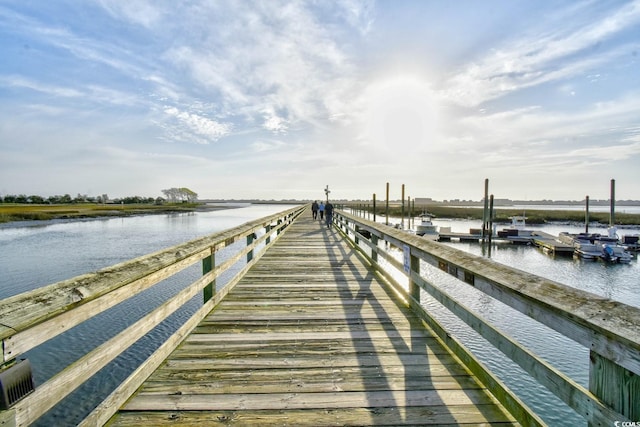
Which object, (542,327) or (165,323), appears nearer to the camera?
(165,323)

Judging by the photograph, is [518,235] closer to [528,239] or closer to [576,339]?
[528,239]

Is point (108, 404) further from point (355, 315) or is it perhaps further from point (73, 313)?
point (355, 315)

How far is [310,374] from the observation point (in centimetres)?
269

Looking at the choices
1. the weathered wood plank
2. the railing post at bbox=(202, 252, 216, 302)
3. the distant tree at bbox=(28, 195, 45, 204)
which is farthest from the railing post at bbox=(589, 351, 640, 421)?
the distant tree at bbox=(28, 195, 45, 204)

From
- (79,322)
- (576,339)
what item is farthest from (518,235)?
(79,322)

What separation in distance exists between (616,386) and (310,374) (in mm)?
2014

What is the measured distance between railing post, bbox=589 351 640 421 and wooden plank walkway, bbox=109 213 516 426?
2.92 feet

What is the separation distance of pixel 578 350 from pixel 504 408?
8.26m

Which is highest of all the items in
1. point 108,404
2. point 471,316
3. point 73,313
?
point 73,313

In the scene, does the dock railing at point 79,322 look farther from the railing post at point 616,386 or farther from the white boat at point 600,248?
the white boat at point 600,248

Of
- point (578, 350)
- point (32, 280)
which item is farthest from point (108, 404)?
point (32, 280)

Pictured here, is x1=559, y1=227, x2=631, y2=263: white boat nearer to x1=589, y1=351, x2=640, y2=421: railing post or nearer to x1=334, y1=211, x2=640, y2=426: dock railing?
x1=334, y1=211, x2=640, y2=426: dock railing

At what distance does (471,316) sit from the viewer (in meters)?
2.62

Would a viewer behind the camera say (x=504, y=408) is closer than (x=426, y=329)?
Yes
